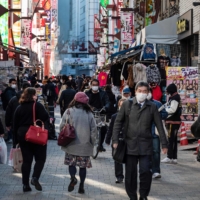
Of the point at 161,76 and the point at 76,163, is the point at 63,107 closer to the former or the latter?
the point at 161,76

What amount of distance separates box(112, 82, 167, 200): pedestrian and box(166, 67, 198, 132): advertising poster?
9.29 meters

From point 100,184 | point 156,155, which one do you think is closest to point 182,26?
point 156,155

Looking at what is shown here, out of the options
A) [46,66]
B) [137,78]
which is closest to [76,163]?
[137,78]

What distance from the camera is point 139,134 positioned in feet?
30.1

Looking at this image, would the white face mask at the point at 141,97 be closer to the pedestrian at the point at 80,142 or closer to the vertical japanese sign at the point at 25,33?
the pedestrian at the point at 80,142

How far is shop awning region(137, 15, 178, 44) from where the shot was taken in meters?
22.0

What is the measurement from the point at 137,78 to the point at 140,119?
421 inches

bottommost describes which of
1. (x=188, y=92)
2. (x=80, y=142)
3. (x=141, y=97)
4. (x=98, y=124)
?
(x=98, y=124)

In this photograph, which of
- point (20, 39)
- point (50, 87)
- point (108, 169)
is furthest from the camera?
point (20, 39)

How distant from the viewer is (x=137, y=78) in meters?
19.8

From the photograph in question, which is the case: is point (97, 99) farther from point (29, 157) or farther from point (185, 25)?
point (185, 25)

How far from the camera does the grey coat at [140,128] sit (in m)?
9.18

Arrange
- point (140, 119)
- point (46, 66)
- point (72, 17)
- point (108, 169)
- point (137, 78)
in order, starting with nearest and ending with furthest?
point (140, 119), point (108, 169), point (137, 78), point (46, 66), point (72, 17)

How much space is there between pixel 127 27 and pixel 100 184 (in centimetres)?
2569
